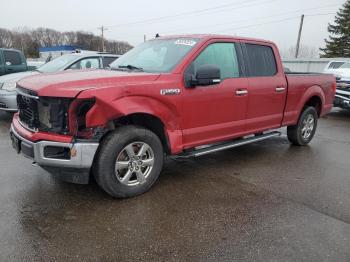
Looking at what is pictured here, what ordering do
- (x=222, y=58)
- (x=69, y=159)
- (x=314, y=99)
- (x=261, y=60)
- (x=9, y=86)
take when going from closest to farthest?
(x=69, y=159), (x=222, y=58), (x=261, y=60), (x=314, y=99), (x=9, y=86)

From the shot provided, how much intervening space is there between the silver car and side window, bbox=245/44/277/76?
12.2 ft

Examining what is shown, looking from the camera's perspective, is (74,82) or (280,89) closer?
(74,82)

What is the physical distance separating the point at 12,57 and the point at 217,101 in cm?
899

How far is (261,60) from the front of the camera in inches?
208

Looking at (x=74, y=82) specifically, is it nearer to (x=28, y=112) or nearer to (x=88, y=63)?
(x=28, y=112)

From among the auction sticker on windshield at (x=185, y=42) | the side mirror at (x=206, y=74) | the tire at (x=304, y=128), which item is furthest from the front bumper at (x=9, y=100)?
the tire at (x=304, y=128)

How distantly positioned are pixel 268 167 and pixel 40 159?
133 inches

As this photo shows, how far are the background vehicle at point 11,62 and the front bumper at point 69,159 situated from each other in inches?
327

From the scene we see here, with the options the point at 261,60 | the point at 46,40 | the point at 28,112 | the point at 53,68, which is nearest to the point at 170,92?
the point at 28,112

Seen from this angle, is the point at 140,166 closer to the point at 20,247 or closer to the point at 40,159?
the point at 40,159

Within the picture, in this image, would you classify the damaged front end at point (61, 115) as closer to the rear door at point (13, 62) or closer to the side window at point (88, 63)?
the side window at point (88, 63)

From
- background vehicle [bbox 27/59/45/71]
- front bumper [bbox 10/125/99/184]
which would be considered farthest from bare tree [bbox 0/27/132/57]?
front bumper [bbox 10/125/99/184]

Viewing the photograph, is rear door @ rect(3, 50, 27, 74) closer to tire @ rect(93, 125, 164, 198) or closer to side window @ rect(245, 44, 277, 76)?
side window @ rect(245, 44, 277, 76)

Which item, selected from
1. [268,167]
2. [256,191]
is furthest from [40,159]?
[268,167]
